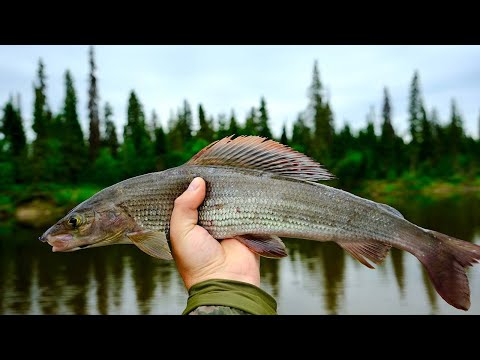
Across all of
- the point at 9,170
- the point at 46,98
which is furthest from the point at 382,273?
the point at 46,98

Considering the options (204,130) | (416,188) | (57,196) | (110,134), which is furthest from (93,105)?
(416,188)

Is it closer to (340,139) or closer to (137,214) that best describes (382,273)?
(340,139)

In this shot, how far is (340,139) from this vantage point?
35844 millimetres

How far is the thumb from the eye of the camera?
8.20 ft

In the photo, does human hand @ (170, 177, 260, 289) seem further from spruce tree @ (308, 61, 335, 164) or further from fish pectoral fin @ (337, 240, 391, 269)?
spruce tree @ (308, 61, 335, 164)

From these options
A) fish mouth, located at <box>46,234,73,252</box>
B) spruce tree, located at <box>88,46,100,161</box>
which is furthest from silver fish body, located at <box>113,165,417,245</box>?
spruce tree, located at <box>88,46,100,161</box>

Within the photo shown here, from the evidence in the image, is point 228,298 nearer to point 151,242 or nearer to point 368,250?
point 151,242

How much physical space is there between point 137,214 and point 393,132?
4475 cm

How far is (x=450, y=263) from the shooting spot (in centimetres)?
232

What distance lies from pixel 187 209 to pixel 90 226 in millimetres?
533

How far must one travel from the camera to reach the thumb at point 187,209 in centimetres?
250

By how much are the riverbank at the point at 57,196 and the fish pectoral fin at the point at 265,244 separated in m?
21.7

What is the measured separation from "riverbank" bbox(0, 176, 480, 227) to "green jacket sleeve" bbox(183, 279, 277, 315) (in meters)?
21.8

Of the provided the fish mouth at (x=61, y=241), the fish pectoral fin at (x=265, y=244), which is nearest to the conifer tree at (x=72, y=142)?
the fish mouth at (x=61, y=241)
